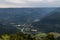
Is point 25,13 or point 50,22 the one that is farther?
point 25,13

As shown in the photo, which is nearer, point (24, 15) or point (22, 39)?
point (22, 39)

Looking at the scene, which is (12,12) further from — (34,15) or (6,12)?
(34,15)

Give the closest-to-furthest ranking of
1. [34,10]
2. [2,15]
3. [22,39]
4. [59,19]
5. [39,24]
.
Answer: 1. [22,39]
2. [39,24]
3. [59,19]
4. [2,15]
5. [34,10]

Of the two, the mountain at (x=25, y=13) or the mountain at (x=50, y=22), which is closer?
the mountain at (x=50, y=22)

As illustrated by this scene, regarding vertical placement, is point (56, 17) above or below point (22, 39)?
below

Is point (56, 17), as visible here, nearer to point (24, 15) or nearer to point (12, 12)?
point (24, 15)

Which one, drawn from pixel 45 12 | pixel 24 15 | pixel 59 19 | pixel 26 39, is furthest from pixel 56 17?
pixel 26 39

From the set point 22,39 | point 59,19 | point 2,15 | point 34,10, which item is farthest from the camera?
point 34,10

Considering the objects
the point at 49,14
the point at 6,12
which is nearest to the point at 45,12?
the point at 49,14

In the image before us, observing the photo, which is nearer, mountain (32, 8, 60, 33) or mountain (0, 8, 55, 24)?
mountain (32, 8, 60, 33)
